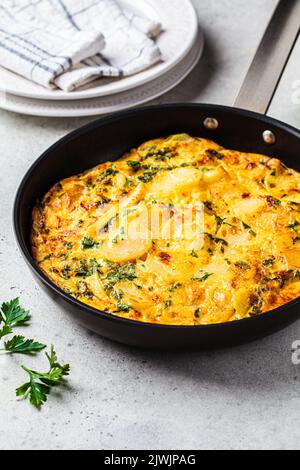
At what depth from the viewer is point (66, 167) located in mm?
3887

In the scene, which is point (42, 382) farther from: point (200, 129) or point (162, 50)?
point (162, 50)

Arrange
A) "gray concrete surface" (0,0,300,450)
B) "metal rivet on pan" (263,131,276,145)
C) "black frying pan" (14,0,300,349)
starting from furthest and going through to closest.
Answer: "metal rivet on pan" (263,131,276,145) → "black frying pan" (14,0,300,349) → "gray concrete surface" (0,0,300,450)

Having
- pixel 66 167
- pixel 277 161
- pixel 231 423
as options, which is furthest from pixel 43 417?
pixel 277 161

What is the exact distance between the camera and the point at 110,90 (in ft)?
14.5

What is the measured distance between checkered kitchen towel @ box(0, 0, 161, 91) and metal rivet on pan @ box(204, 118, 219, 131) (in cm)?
78

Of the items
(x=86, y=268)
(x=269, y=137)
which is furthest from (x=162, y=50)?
(x=86, y=268)

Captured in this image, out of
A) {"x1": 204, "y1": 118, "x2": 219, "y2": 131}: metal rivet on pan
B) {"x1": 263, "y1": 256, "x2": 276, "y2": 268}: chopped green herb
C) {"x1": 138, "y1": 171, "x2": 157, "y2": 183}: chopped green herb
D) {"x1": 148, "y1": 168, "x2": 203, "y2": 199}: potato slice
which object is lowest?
{"x1": 138, "y1": 171, "x2": 157, "y2": 183}: chopped green herb

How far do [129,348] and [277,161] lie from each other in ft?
4.27

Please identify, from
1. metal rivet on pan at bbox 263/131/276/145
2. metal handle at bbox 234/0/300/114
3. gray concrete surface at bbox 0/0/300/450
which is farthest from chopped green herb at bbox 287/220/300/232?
metal handle at bbox 234/0/300/114

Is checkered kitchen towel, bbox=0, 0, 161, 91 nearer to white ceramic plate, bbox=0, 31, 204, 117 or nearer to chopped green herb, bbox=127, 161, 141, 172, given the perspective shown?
white ceramic plate, bbox=0, 31, 204, 117

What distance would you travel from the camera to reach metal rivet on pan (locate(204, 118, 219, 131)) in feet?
13.2

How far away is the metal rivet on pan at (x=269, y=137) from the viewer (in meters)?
3.89

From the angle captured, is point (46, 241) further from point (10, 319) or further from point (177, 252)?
point (177, 252)

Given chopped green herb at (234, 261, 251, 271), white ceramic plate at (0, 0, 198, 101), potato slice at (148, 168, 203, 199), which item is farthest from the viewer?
white ceramic plate at (0, 0, 198, 101)
